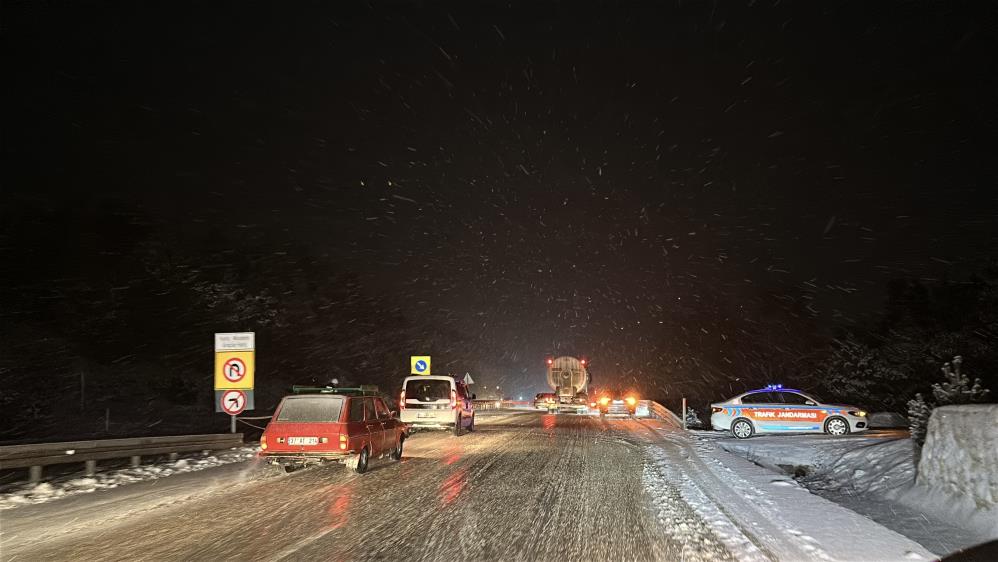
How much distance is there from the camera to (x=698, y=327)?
83250 mm

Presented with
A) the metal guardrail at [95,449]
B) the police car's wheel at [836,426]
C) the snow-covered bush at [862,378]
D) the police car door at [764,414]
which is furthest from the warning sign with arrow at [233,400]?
the snow-covered bush at [862,378]

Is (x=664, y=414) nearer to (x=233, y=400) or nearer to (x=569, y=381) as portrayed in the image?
(x=569, y=381)

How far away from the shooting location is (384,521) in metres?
9.00

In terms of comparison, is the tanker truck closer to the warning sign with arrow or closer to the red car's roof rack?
the red car's roof rack

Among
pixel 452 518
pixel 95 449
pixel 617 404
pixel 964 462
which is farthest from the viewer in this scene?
pixel 617 404

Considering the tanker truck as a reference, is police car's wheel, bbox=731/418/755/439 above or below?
below

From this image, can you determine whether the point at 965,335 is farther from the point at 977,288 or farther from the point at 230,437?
the point at 230,437

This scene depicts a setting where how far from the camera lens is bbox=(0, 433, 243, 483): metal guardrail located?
13219 mm

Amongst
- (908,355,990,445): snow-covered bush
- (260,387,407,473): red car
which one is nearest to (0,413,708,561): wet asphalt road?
(260,387,407,473): red car

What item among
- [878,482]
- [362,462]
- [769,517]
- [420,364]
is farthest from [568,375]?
[769,517]

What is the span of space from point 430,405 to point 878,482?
14.1m

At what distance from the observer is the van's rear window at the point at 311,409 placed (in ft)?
46.1

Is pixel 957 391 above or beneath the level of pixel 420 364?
beneath

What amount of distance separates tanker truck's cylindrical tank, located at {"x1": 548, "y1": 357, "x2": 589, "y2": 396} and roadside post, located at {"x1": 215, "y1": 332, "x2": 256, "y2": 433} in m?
32.8
